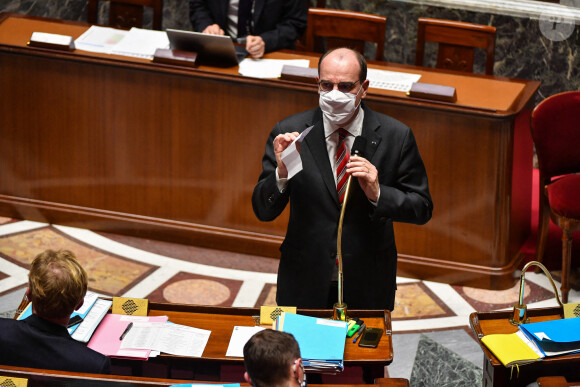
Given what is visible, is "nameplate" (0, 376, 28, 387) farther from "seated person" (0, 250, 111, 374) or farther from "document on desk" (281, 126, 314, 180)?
"document on desk" (281, 126, 314, 180)

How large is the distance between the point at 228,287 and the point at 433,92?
1.67m

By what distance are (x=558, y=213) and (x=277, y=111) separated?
1756mm

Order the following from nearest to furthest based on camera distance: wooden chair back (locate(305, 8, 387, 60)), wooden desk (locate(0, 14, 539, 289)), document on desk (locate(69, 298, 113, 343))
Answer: document on desk (locate(69, 298, 113, 343))
wooden desk (locate(0, 14, 539, 289))
wooden chair back (locate(305, 8, 387, 60))

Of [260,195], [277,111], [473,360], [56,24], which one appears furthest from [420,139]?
[56,24]

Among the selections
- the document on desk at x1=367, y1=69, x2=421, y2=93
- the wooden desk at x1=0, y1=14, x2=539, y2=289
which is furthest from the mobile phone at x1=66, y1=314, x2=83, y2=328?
the document on desk at x1=367, y1=69, x2=421, y2=93

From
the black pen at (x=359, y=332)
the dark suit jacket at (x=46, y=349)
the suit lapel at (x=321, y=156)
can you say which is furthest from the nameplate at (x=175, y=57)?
the dark suit jacket at (x=46, y=349)

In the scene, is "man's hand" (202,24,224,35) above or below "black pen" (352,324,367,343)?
above

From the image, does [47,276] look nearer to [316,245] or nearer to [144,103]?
[316,245]

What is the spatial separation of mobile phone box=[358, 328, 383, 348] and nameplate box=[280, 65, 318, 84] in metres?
2.29

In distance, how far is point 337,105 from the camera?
3051 mm

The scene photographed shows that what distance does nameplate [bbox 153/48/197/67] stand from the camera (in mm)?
5219

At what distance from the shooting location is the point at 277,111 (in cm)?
519

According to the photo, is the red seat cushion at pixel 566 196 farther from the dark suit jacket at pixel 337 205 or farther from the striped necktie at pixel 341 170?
the striped necktie at pixel 341 170

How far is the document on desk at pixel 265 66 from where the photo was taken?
519 centimetres
